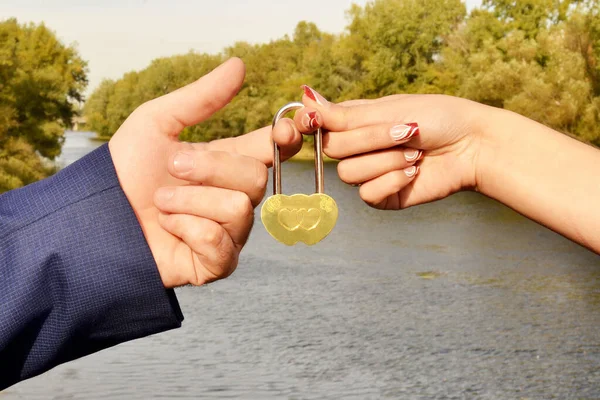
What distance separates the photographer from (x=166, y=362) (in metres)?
11.9

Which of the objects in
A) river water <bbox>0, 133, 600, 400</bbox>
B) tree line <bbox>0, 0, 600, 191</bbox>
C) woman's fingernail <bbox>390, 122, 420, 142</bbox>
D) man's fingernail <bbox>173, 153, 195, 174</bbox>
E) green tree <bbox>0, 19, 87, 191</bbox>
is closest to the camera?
man's fingernail <bbox>173, 153, 195, 174</bbox>

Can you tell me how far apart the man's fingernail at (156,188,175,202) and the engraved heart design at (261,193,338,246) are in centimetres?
21

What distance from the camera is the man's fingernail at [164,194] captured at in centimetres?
200

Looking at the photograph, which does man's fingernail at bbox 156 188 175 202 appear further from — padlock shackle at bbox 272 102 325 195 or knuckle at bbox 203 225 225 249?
padlock shackle at bbox 272 102 325 195

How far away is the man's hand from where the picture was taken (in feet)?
6.47

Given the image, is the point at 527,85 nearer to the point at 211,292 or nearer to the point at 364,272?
the point at 364,272

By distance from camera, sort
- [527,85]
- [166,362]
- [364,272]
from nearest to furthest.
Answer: [166,362], [364,272], [527,85]

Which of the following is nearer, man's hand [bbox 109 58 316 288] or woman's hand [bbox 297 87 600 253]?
man's hand [bbox 109 58 316 288]

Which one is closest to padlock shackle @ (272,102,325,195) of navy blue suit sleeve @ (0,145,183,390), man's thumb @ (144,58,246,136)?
man's thumb @ (144,58,246,136)

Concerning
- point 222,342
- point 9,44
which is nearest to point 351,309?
point 222,342

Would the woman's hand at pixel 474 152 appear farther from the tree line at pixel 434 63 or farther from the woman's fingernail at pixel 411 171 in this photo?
the tree line at pixel 434 63

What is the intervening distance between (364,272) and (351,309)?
12.1 feet

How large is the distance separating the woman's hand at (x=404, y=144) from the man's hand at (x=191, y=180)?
15 centimetres

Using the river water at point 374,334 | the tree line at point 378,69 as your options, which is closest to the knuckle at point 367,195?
the river water at point 374,334
